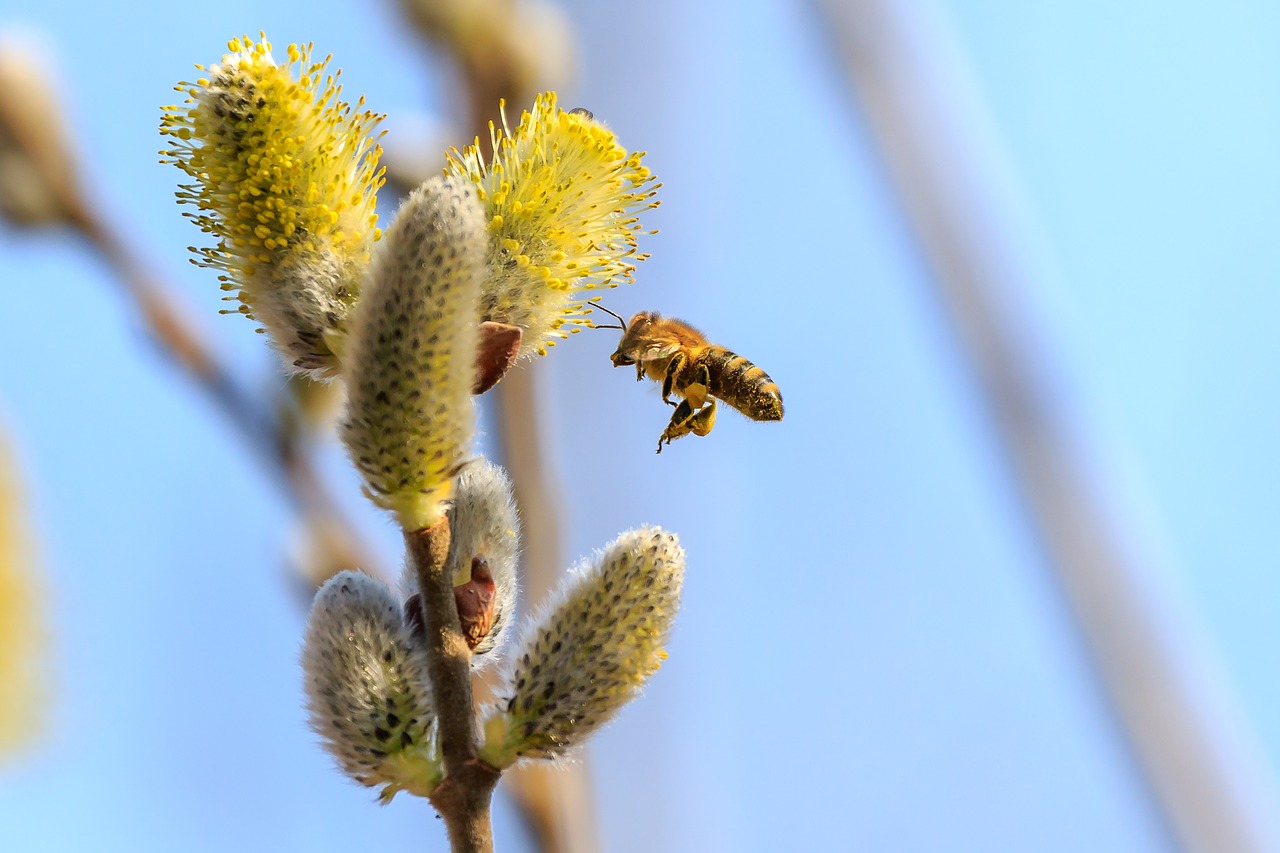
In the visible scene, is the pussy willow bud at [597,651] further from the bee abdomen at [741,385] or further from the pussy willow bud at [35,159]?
the pussy willow bud at [35,159]

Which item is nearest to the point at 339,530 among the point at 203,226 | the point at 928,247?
the point at 203,226

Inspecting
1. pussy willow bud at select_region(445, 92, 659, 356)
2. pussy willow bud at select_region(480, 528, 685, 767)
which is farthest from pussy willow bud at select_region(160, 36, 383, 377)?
pussy willow bud at select_region(480, 528, 685, 767)

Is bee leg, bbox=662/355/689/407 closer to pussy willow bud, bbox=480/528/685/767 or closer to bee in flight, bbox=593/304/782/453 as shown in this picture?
bee in flight, bbox=593/304/782/453

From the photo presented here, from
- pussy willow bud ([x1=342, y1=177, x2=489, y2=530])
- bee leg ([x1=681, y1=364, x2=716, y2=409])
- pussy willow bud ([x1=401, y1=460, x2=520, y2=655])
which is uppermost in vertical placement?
bee leg ([x1=681, y1=364, x2=716, y2=409])

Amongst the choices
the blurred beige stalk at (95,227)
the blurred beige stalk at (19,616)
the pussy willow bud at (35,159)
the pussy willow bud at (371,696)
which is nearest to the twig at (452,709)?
the pussy willow bud at (371,696)

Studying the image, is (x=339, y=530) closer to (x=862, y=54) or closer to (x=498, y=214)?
(x=498, y=214)

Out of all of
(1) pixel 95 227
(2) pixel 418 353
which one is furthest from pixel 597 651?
(1) pixel 95 227
